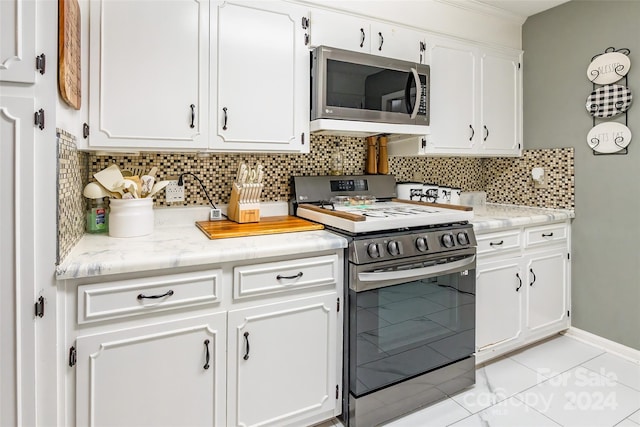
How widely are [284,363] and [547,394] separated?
1499 millimetres

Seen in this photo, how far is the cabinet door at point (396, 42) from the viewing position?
225cm

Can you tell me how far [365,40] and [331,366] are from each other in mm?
1766

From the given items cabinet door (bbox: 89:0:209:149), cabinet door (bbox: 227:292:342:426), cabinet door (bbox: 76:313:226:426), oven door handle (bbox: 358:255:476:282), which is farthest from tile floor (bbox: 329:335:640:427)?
cabinet door (bbox: 89:0:209:149)

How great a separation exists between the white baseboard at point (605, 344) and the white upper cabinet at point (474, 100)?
1.36 metres

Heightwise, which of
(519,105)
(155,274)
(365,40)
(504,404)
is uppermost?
(365,40)

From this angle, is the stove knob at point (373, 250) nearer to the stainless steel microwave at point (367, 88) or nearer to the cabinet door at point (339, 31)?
the stainless steel microwave at point (367, 88)

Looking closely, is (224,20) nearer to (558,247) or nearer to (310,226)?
(310,226)

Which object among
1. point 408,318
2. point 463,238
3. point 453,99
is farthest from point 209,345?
point 453,99

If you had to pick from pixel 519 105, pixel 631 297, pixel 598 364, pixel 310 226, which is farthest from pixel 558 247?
pixel 310 226

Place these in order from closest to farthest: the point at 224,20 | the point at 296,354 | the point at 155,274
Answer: the point at 155,274 → the point at 296,354 → the point at 224,20

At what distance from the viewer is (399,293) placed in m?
1.85

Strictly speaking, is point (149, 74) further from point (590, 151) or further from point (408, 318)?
point (590, 151)

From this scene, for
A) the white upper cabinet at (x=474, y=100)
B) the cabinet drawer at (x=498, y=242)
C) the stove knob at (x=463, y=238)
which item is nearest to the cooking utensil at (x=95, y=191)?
the stove knob at (x=463, y=238)

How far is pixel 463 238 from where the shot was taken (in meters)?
2.03
